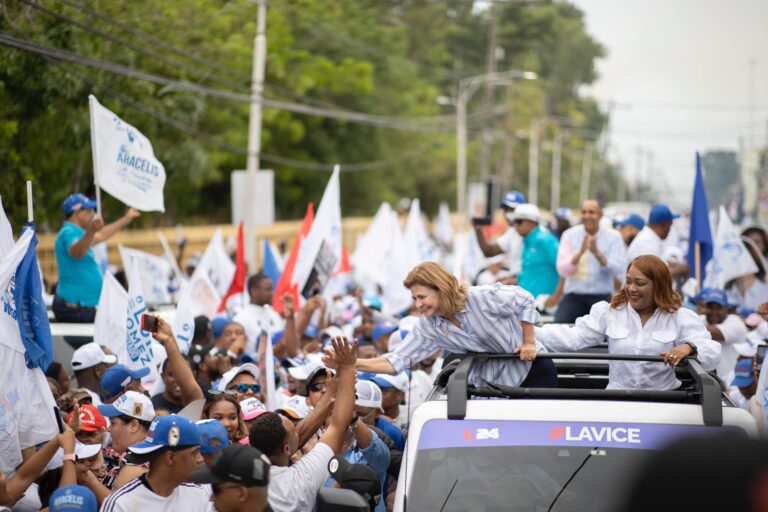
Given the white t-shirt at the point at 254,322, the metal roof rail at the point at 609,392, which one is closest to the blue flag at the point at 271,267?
the white t-shirt at the point at 254,322

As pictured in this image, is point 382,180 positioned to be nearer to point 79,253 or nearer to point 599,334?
point 79,253

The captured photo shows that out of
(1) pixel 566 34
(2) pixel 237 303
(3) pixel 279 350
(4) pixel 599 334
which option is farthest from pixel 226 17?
(1) pixel 566 34

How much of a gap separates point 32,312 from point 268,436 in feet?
7.90

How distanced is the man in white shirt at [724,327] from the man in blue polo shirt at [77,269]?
5.01m

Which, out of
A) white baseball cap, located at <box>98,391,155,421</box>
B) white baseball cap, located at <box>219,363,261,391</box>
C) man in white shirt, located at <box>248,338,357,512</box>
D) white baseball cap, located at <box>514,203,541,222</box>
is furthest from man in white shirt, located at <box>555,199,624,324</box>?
man in white shirt, located at <box>248,338,357,512</box>

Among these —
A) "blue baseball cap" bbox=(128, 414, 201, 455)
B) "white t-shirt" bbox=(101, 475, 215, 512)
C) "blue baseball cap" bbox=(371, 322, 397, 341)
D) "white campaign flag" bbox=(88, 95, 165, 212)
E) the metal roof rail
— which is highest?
"white campaign flag" bbox=(88, 95, 165, 212)

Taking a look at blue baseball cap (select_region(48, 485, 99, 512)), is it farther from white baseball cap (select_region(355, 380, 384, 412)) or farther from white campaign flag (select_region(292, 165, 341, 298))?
white campaign flag (select_region(292, 165, 341, 298))

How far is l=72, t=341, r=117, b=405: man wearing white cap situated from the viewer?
339 inches

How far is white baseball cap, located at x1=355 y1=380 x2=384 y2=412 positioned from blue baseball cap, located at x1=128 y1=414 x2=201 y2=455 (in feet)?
6.41

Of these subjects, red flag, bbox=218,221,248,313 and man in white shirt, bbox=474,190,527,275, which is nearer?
man in white shirt, bbox=474,190,527,275

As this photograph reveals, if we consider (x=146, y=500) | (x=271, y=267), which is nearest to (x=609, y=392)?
(x=146, y=500)

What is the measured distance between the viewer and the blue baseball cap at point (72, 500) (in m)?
5.08

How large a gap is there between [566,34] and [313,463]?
100.0 m

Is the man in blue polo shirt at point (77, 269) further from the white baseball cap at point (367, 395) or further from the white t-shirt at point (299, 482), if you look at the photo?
the white t-shirt at point (299, 482)
